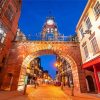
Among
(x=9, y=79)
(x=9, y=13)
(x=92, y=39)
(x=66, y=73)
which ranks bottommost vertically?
(x=9, y=79)

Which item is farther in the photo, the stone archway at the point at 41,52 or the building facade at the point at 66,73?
the building facade at the point at 66,73

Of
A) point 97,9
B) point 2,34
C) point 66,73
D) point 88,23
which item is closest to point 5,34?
point 2,34

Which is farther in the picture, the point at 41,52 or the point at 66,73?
the point at 66,73

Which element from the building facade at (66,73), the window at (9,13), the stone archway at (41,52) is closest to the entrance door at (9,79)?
the stone archway at (41,52)

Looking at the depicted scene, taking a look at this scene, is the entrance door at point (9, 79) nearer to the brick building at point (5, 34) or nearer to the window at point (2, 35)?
the brick building at point (5, 34)

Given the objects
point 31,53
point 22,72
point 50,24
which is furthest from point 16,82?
point 50,24

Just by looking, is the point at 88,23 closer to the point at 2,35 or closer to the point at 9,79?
the point at 2,35

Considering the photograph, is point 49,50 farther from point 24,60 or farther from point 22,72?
point 22,72

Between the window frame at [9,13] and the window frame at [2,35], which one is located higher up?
the window frame at [9,13]

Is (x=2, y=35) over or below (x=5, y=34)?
below

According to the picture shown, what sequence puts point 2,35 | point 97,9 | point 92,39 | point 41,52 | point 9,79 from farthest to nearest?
point 41,52
point 9,79
point 2,35
point 92,39
point 97,9

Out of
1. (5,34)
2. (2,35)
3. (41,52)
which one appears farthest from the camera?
(41,52)

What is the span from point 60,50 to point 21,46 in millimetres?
6459

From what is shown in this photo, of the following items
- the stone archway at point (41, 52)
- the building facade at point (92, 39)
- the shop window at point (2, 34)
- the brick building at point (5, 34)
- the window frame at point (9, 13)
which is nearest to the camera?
the building facade at point (92, 39)
